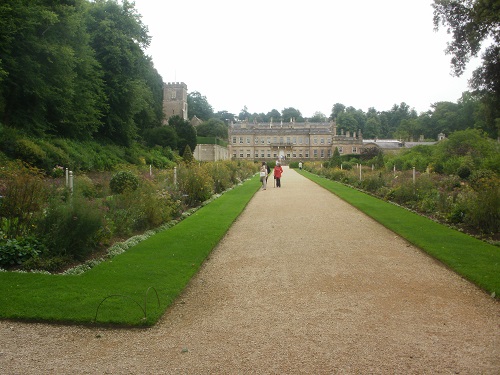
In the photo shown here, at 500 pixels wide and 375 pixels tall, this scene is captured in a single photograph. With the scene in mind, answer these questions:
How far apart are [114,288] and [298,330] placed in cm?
224

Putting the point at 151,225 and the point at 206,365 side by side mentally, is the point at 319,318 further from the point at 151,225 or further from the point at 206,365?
the point at 151,225

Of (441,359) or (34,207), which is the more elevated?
(34,207)

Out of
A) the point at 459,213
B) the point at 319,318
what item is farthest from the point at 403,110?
the point at 319,318

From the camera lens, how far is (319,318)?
4422mm

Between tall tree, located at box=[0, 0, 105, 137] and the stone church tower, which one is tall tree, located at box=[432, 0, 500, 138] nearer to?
tall tree, located at box=[0, 0, 105, 137]

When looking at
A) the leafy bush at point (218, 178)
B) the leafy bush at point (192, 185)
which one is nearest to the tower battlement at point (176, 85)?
the leafy bush at point (218, 178)

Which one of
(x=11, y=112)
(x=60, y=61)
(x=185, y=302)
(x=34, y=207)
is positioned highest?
(x=60, y=61)

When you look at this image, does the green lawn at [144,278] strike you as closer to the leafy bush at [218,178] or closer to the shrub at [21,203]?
the shrub at [21,203]

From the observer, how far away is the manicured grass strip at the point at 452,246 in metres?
5.80

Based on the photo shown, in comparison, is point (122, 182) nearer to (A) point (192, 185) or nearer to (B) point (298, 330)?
(A) point (192, 185)

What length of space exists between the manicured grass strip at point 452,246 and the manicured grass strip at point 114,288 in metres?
3.57

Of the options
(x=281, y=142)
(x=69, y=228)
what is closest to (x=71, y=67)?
(x=69, y=228)

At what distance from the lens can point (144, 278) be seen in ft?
18.4

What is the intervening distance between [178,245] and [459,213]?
6464 mm
